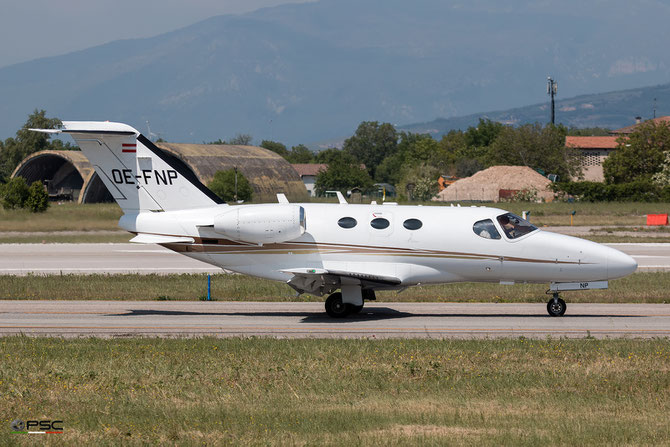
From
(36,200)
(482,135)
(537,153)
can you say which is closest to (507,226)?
(36,200)

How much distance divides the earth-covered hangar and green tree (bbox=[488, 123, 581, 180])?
1722 inches

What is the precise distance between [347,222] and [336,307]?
2.23m

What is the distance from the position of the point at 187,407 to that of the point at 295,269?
9036mm

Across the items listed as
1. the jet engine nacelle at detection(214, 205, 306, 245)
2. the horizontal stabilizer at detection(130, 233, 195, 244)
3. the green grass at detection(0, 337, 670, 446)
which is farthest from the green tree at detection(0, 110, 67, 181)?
the green grass at detection(0, 337, 670, 446)

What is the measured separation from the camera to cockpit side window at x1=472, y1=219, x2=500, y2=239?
21.2 m

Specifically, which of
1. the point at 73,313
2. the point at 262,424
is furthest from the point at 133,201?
the point at 262,424

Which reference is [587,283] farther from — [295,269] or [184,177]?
[184,177]

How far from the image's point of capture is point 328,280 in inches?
834

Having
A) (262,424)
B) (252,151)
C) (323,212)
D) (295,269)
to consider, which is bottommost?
(262,424)

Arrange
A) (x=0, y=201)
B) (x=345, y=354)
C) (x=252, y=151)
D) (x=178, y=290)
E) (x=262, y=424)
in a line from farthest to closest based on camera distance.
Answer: (x=252, y=151) < (x=0, y=201) < (x=178, y=290) < (x=345, y=354) < (x=262, y=424)

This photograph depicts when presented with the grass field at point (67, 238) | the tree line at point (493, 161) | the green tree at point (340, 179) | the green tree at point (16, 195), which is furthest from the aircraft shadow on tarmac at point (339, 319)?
the green tree at point (340, 179)

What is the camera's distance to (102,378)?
1384 centimetres

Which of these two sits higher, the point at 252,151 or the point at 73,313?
the point at 252,151

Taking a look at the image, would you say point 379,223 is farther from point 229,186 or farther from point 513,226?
point 229,186
